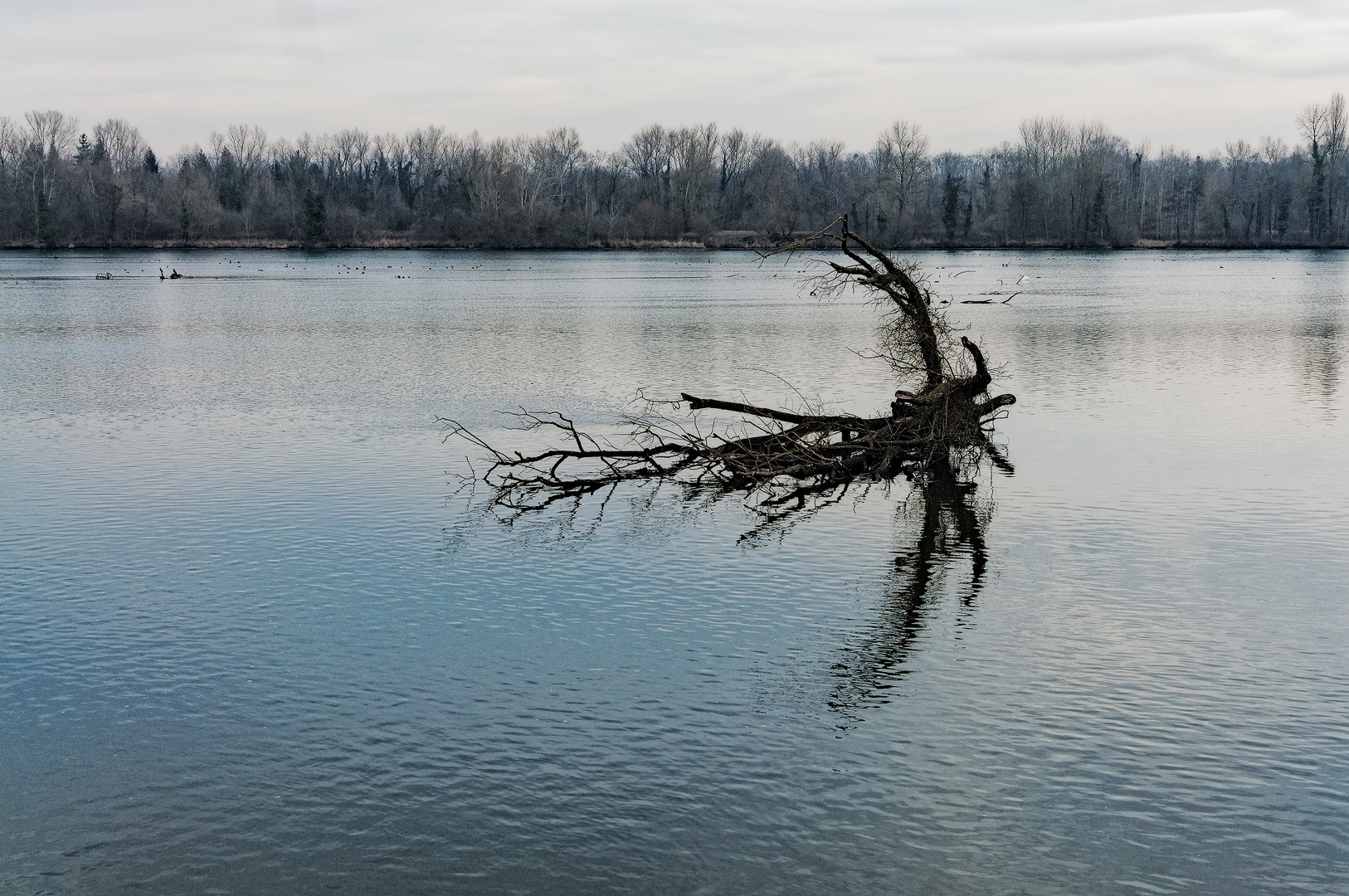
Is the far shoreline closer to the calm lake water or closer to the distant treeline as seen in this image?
the distant treeline

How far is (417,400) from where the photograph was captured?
28.6 m

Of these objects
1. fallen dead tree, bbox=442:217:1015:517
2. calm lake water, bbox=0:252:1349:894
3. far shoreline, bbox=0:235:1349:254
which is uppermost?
far shoreline, bbox=0:235:1349:254

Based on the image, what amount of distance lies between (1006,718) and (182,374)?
91.7ft

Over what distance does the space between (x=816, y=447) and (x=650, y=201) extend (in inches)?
5312

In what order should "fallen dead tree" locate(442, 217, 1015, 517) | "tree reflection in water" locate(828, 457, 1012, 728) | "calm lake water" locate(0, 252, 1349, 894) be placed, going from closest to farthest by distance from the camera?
1. "calm lake water" locate(0, 252, 1349, 894)
2. "tree reflection in water" locate(828, 457, 1012, 728)
3. "fallen dead tree" locate(442, 217, 1015, 517)

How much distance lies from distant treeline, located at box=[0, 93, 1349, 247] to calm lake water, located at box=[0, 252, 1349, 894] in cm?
12014

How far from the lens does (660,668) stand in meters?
12.1

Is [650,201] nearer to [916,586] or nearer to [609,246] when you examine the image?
[609,246]

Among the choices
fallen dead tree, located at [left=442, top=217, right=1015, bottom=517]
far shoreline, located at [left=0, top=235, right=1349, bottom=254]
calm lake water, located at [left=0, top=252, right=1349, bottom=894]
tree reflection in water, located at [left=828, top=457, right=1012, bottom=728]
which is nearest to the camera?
calm lake water, located at [left=0, top=252, right=1349, bottom=894]

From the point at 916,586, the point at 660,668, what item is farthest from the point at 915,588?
the point at 660,668

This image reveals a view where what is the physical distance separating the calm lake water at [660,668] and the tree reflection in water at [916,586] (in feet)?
0.20

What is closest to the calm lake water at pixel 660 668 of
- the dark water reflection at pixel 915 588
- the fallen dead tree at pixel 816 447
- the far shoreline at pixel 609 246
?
the dark water reflection at pixel 915 588

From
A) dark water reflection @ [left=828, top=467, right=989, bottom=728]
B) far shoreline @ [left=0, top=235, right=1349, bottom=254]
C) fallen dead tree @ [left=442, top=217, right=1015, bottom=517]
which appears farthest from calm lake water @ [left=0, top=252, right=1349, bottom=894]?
far shoreline @ [left=0, top=235, right=1349, bottom=254]

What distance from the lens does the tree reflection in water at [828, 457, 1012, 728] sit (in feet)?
38.8
